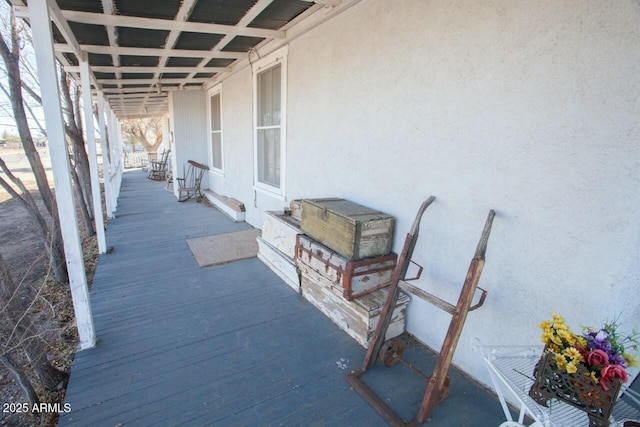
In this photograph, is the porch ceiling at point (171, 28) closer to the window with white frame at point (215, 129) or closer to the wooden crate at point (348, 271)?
the window with white frame at point (215, 129)

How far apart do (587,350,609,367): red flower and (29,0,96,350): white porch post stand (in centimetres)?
283

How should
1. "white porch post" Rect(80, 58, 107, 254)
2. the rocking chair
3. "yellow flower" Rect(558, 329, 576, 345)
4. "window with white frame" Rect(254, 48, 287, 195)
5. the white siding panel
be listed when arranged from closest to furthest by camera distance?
"yellow flower" Rect(558, 329, 576, 345) < "white porch post" Rect(80, 58, 107, 254) < "window with white frame" Rect(254, 48, 287, 195) < the white siding panel < the rocking chair

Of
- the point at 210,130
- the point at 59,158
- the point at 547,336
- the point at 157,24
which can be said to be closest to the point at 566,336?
the point at 547,336

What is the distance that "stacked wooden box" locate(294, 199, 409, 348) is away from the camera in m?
2.31

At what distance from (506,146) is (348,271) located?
4.15 feet

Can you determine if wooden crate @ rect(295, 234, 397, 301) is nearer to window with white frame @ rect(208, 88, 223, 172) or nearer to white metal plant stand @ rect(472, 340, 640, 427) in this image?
white metal plant stand @ rect(472, 340, 640, 427)

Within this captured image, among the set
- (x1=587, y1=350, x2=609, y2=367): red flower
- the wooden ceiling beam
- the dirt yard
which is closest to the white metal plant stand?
(x1=587, y1=350, x2=609, y2=367): red flower

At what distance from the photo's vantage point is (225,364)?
2152 mm

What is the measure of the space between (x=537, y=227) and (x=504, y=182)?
0.29 meters

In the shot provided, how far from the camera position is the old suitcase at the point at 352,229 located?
7.59ft

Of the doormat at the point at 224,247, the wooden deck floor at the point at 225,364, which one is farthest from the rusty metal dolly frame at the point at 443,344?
the doormat at the point at 224,247

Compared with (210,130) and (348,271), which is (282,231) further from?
(210,130)

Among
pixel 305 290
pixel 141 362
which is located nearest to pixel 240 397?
pixel 141 362

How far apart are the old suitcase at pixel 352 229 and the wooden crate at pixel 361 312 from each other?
1.11ft
